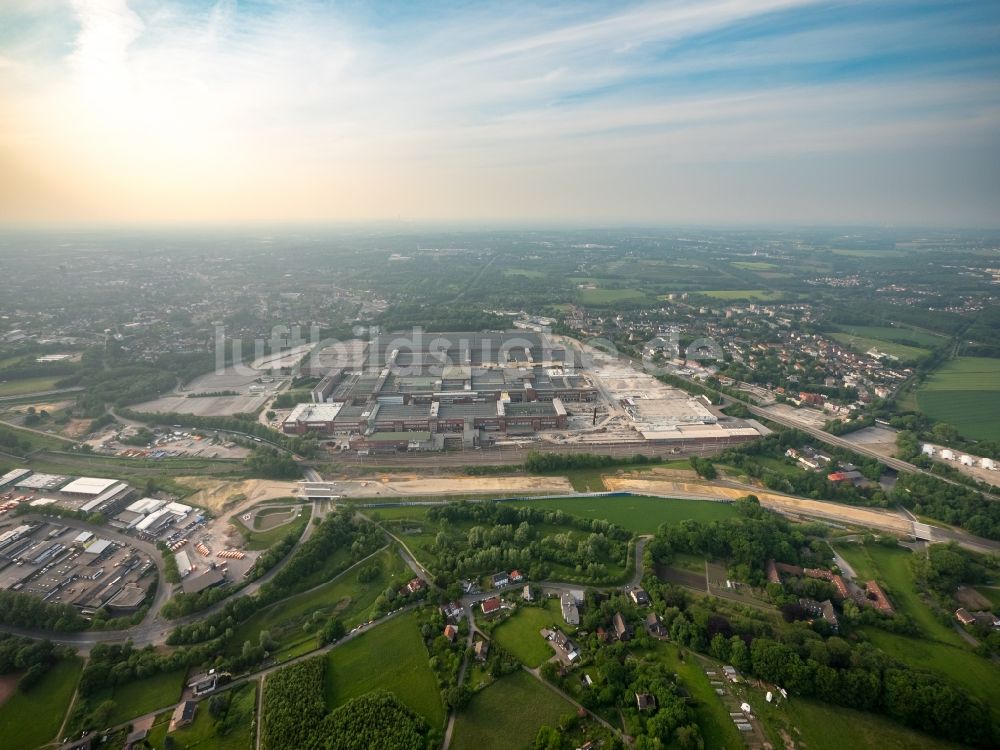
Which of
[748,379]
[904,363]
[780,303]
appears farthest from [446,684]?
[780,303]

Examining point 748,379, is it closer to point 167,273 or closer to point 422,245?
point 167,273

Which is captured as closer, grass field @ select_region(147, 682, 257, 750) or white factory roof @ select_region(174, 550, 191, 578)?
grass field @ select_region(147, 682, 257, 750)

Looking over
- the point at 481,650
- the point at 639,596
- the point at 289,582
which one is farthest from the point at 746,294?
the point at 289,582

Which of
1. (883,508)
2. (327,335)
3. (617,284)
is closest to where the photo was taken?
(883,508)

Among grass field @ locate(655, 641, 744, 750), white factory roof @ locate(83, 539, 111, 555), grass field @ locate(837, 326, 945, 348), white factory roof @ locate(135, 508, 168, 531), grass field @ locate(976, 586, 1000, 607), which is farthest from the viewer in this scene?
grass field @ locate(837, 326, 945, 348)

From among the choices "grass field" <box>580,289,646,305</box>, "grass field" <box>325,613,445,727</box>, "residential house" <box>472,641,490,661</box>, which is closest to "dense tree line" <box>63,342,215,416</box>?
"grass field" <box>325,613,445,727</box>

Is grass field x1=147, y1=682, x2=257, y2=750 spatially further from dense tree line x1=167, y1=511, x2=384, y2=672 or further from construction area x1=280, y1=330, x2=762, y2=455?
construction area x1=280, y1=330, x2=762, y2=455

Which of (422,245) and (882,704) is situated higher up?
(422,245)
